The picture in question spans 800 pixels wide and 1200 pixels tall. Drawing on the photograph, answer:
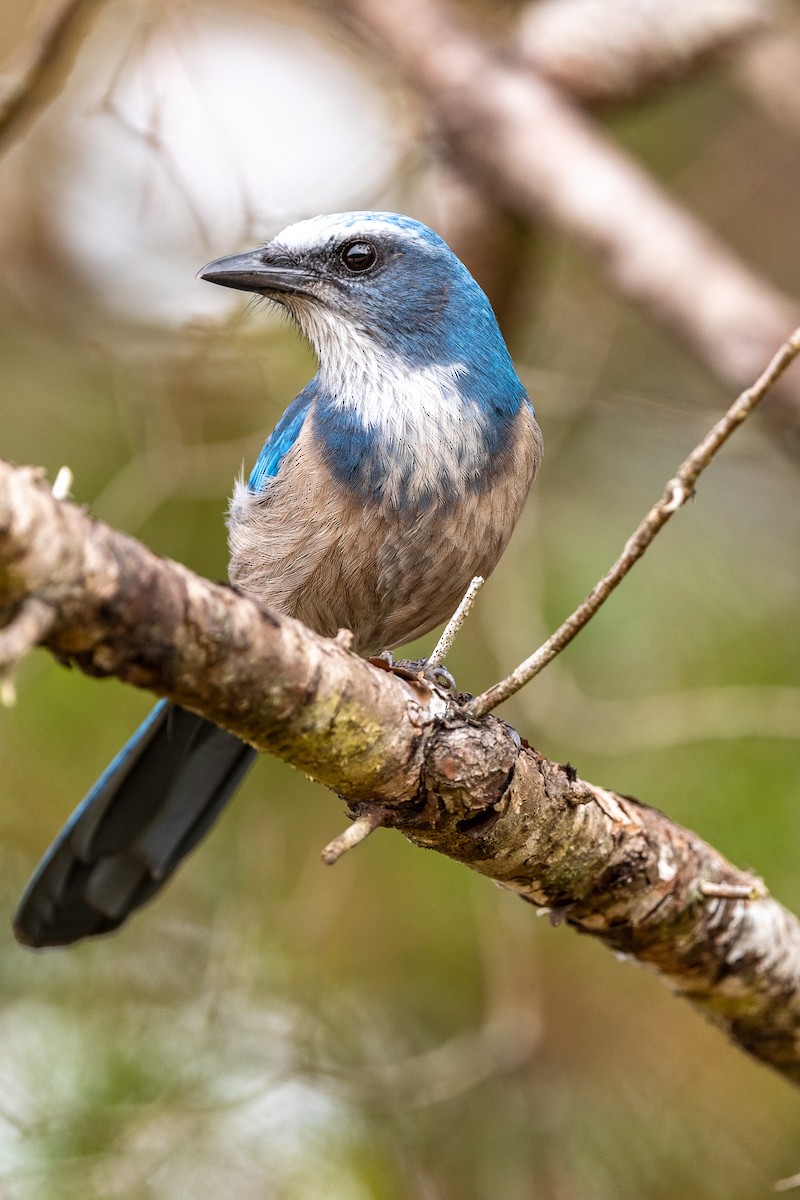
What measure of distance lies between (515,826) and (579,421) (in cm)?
345

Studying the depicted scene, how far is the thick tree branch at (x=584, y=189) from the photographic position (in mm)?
5109

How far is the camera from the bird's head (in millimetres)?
4066

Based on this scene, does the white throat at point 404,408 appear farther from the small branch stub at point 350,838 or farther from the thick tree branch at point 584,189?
the thick tree branch at point 584,189

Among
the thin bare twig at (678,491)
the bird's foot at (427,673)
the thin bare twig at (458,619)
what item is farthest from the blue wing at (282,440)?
the thin bare twig at (678,491)

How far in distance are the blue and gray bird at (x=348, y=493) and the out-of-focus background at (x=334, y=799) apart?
559 millimetres

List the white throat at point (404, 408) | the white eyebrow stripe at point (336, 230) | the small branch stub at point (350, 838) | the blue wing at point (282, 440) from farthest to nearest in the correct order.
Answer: the white eyebrow stripe at point (336, 230) → the blue wing at point (282, 440) → the white throat at point (404, 408) → the small branch stub at point (350, 838)

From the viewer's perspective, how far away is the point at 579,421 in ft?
19.8

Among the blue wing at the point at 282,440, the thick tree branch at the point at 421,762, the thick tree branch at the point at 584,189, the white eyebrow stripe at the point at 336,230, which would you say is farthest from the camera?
the thick tree branch at the point at 584,189

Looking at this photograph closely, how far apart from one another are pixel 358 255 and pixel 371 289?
12cm

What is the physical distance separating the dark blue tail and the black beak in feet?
4.28

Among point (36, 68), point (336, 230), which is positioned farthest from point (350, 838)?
point (36, 68)

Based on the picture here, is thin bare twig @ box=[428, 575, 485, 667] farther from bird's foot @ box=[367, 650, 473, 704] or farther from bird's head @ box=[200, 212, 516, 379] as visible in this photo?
bird's head @ box=[200, 212, 516, 379]

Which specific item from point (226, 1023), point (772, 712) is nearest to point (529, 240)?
point (772, 712)

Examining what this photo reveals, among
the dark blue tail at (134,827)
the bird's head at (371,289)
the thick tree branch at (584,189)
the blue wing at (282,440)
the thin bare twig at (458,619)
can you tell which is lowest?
the dark blue tail at (134,827)
